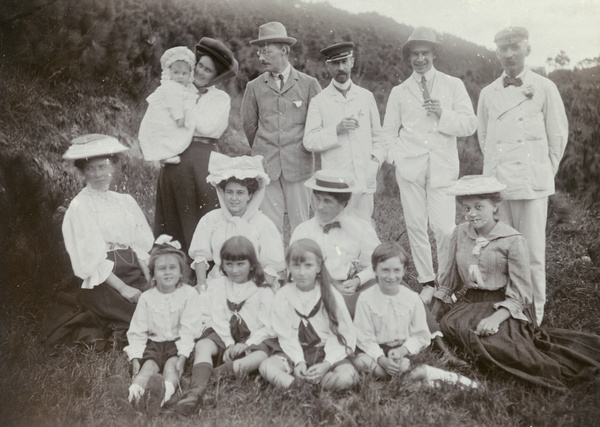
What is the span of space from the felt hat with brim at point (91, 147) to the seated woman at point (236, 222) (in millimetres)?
770

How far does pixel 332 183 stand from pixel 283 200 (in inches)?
38.9

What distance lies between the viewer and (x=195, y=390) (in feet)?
11.4

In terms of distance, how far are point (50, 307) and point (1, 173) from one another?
3.60 feet

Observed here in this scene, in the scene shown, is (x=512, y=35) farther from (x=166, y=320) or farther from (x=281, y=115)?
(x=166, y=320)

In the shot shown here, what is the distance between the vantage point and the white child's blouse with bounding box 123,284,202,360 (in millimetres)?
3838

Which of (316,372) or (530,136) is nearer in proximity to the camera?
(316,372)

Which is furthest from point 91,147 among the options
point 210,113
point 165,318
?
point 165,318

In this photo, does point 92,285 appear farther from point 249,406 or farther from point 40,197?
point 249,406

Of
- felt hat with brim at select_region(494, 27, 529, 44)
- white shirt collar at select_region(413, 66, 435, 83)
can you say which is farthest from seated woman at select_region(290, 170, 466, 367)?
felt hat with brim at select_region(494, 27, 529, 44)

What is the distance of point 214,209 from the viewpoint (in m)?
4.61

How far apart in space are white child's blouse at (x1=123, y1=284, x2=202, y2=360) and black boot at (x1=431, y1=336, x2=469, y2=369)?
5.20 ft

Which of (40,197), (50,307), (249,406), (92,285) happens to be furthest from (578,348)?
(40,197)

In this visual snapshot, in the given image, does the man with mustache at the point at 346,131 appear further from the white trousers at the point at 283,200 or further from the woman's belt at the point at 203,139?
the woman's belt at the point at 203,139

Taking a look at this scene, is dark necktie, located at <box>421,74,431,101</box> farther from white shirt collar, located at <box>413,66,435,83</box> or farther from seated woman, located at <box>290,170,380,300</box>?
seated woman, located at <box>290,170,380,300</box>
